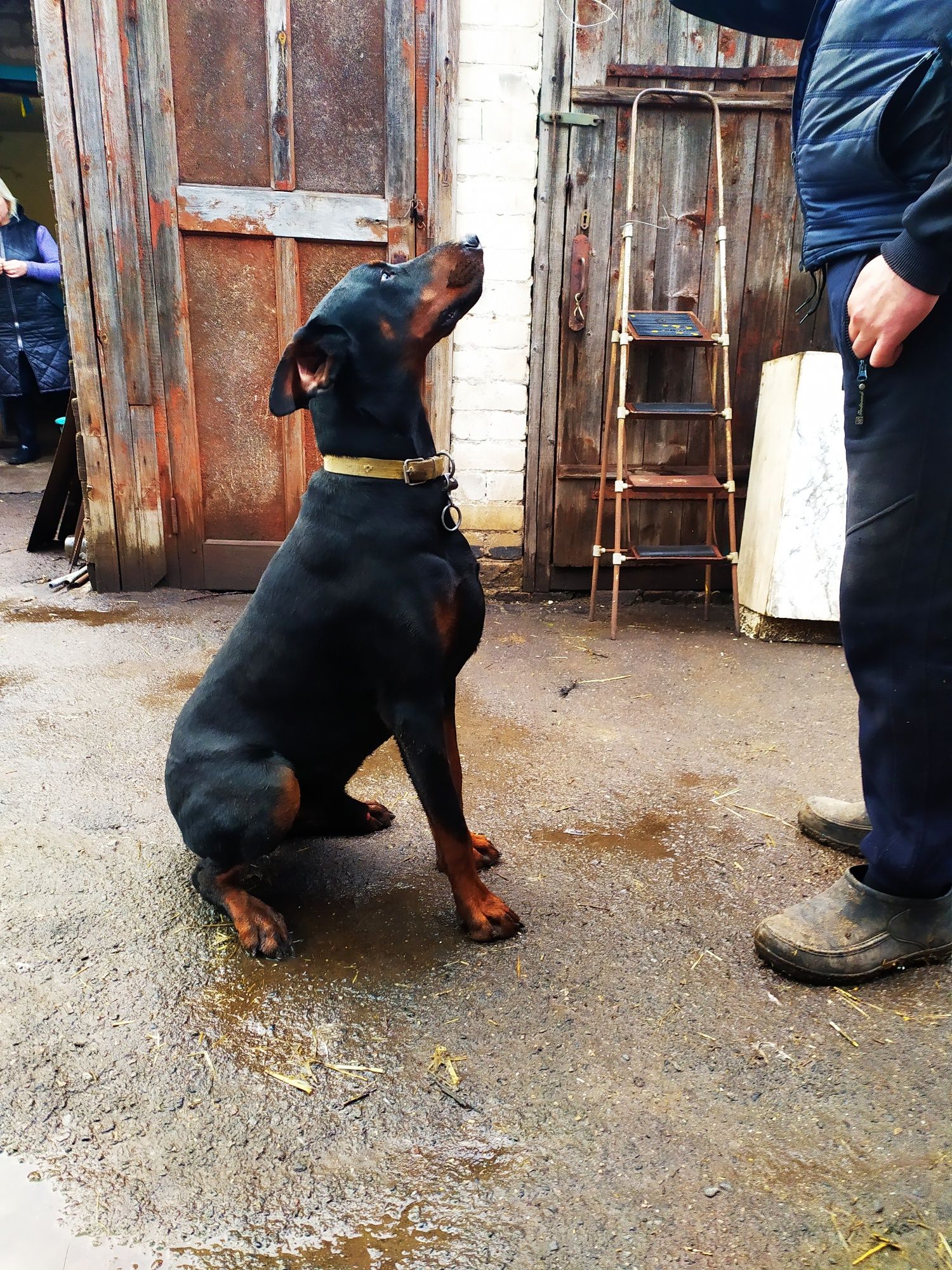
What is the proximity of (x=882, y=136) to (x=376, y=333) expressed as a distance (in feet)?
3.25

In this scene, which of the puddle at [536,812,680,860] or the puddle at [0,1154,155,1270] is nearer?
the puddle at [0,1154,155,1270]

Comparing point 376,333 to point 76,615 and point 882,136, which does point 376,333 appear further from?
point 76,615

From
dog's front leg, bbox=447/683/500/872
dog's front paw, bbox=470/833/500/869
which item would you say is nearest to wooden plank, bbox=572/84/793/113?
dog's front leg, bbox=447/683/500/872

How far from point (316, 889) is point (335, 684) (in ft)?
1.81

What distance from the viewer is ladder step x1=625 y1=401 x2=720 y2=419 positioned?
4.10 metres

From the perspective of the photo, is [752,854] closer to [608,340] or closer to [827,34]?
[827,34]

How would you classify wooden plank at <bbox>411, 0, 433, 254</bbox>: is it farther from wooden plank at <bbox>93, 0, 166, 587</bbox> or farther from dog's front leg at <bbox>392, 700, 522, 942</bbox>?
dog's front leg at <bbox>392, 700, 522, 942</bbox>

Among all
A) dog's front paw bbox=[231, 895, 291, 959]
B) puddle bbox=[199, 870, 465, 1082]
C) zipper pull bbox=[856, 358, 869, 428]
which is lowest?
puddle bbox=[199, 870, 465, 1082]

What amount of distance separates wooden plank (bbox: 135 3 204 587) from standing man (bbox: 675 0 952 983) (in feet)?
10.4

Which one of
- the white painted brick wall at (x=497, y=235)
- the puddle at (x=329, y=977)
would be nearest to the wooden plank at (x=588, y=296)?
the white painted brick wall at (x=497, y=235)

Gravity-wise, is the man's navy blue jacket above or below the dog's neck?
above

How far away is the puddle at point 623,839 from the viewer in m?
2.23

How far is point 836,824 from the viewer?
225 cm

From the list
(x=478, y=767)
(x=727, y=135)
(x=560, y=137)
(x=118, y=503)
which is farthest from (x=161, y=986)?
(x=727, y=135)
